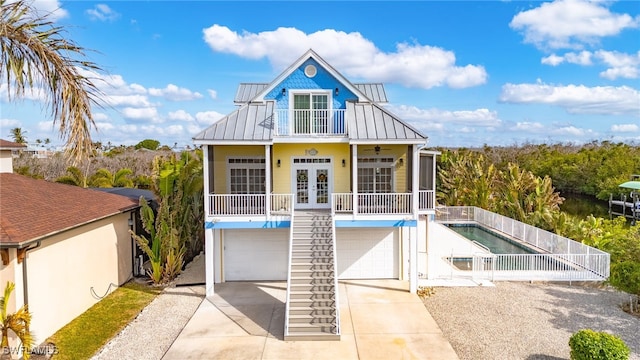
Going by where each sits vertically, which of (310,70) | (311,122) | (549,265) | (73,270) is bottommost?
(549,265)

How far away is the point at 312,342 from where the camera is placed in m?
10.8

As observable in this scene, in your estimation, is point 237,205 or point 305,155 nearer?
point 237,205

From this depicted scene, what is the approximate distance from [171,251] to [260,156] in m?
5.14

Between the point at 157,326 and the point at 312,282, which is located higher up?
the point at 312,282

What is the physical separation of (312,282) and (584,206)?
43.0 m

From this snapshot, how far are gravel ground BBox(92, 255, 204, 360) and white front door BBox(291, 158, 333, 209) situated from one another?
537 cm

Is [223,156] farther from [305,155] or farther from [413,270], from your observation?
[413,270]

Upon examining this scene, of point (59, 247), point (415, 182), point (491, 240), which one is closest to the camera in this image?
point (59, 247)

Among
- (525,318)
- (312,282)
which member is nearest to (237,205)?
(312,282)

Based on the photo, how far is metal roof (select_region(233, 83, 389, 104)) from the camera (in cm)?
1727

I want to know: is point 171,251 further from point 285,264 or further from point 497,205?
point 497,205

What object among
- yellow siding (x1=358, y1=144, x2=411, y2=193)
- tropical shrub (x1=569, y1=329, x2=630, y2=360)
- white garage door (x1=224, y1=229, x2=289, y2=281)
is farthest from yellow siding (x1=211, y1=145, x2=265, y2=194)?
tropical shrub (x1=569, y1=329, x2=630, y2=360)

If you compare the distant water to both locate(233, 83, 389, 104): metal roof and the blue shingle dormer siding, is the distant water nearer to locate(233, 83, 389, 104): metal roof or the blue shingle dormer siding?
locate(233, 83, 389, 104): metal roof

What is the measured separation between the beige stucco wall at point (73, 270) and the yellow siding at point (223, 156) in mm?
3883
